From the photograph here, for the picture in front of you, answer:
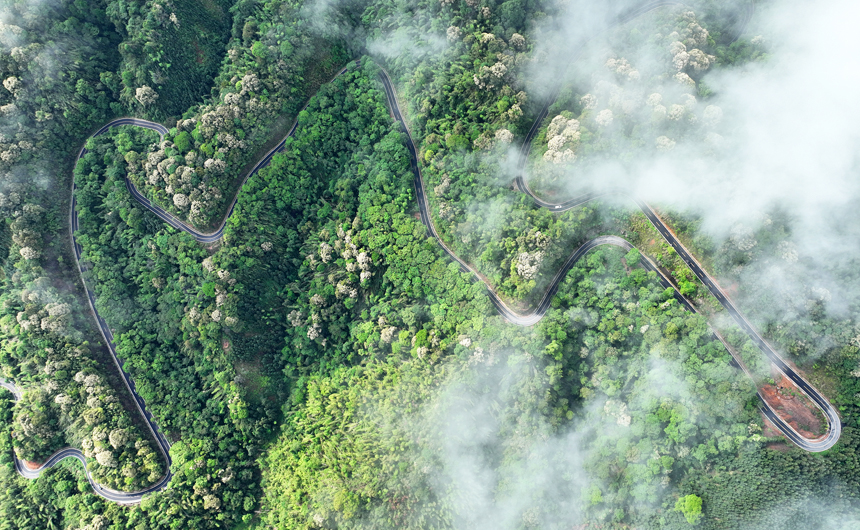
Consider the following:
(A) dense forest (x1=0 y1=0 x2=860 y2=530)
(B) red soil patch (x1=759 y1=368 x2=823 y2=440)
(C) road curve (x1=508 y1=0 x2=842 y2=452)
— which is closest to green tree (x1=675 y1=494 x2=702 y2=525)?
(A) dense forest (x1=0 y1=0 x2=860 y2=530)

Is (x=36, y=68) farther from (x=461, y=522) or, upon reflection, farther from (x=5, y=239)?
(x=461, y=522)

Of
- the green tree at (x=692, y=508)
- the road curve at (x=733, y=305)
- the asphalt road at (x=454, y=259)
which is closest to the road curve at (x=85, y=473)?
the asphalt road at (x=454, y=259)

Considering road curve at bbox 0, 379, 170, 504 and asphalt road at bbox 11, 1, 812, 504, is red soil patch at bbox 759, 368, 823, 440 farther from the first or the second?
road curve at bbox 0, 379, 170, 504

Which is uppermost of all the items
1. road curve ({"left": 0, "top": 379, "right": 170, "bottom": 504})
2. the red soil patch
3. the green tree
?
the red soil patch

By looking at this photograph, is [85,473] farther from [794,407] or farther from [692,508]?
[794,407]

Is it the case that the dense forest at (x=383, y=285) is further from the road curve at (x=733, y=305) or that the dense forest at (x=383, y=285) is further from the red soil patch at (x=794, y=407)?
the red soil patch at (x=794, y=407)


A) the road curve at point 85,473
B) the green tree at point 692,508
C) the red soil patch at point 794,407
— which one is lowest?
the road curve at point 85,473

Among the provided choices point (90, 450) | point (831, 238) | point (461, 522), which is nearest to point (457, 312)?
point (461, 522)
